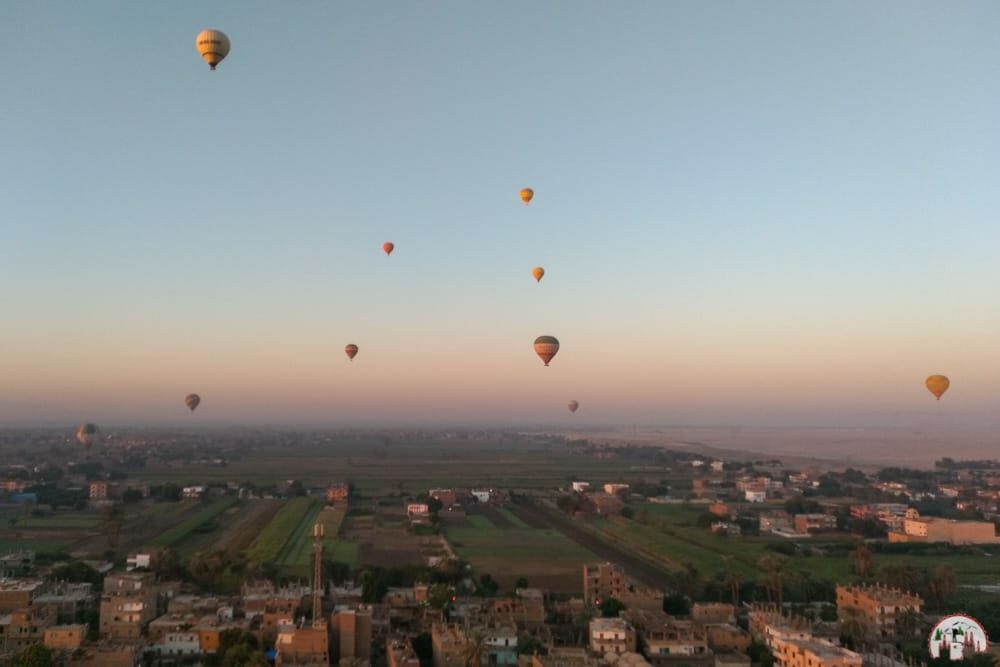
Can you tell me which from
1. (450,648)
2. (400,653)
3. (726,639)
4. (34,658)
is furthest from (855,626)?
(34,658)

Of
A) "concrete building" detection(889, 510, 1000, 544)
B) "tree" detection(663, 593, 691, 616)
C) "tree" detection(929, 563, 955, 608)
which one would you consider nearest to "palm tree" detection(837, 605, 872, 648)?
"tree" detection(663, 593, 691, 616)

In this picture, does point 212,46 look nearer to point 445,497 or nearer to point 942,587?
point 942,587

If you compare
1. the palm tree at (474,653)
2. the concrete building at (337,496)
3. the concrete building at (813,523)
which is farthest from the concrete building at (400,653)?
the concrete building at (337,496)

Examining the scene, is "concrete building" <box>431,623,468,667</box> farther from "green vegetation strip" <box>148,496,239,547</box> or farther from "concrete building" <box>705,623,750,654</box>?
"green vegetation strip" <box>148,496,239,547</box>

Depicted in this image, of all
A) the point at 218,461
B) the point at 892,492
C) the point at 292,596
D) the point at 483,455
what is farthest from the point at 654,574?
the point at 483,455

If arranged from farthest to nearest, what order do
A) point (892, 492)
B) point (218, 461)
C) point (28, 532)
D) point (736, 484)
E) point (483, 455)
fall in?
1. point (483, 455)
2. point (218, 461)
3. point (736, 484)
4. point (892, 492)
5. point (28, 532)

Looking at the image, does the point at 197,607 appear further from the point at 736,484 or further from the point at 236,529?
the point at 736,484

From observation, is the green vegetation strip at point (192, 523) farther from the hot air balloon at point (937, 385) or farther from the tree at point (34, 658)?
the hot air balloon at point (937, 385)
